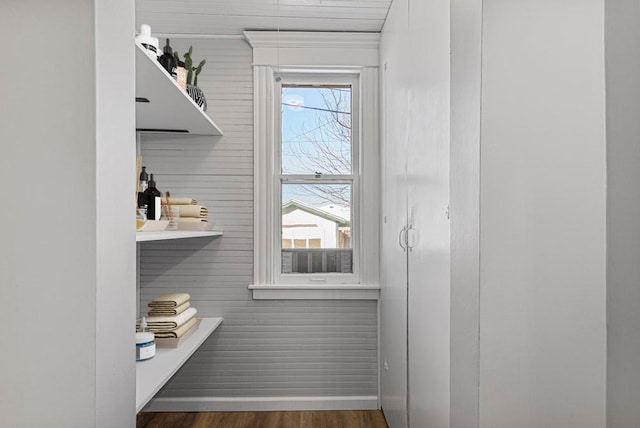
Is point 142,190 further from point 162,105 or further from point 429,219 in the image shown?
point 429,219

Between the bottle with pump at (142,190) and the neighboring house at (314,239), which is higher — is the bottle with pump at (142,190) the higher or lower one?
the higher one

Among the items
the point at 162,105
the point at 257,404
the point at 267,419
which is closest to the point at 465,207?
the point at 162,105

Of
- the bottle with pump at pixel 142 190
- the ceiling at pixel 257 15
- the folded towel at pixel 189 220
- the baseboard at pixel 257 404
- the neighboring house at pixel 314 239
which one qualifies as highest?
the ceiling at pixel 257 15

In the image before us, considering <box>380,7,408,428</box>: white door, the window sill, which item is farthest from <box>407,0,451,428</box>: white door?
the window sill

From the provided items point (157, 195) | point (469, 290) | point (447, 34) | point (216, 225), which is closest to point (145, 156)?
point (216, 225)

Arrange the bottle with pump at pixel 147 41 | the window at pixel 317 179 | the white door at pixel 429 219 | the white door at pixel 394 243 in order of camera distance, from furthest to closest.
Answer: the window at pixel 317 179 < the white door at pixel 394 243 < the bottle with pump at pixel 147 41 < the white door at pixel 429 219

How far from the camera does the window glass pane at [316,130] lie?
2953 millimetres
